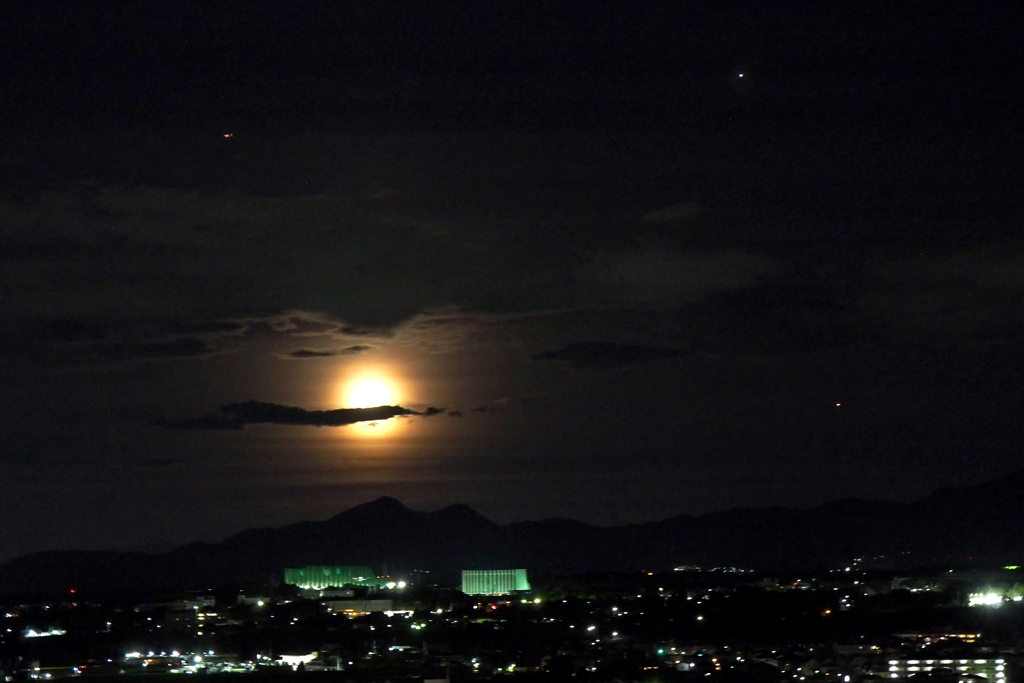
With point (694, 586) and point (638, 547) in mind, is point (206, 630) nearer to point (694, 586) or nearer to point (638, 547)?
point (694, 586)

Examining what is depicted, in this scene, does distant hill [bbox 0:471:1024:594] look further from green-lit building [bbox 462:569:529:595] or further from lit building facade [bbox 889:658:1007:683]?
lit building facade [bbox 889:658:1007:683]

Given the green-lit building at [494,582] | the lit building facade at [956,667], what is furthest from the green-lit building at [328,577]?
the lit building facade at [956,667]

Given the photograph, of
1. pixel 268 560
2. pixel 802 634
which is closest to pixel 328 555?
pixel 268 560

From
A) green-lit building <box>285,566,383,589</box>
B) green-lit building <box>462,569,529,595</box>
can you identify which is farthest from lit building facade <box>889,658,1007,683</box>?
green-lit building <box>285,566,383,589</box>

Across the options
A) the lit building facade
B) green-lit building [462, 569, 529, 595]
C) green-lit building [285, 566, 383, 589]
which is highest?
green-lit building [285, 566, 383, 589]

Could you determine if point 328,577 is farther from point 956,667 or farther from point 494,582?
point 956,667
